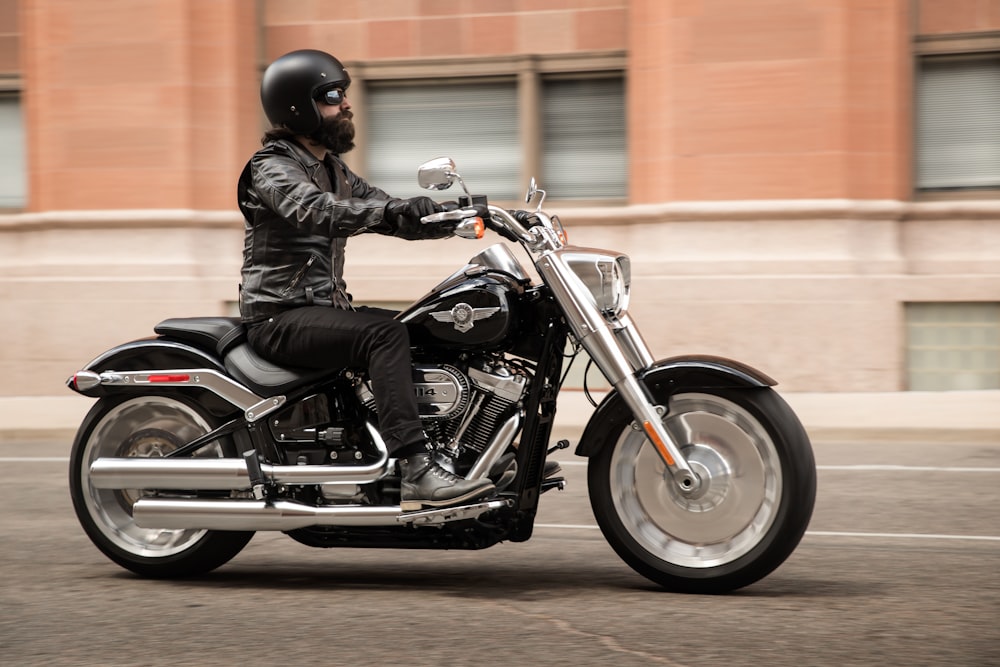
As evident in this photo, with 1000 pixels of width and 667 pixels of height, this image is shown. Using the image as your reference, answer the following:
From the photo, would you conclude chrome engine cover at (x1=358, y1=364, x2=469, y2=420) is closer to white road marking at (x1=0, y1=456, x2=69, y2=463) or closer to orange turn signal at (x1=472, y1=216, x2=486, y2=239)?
orange turn signal at (x1=472, y1=216, x2=486, y2=239)

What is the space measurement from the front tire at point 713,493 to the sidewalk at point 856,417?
564 cm

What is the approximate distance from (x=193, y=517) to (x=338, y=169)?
152cm

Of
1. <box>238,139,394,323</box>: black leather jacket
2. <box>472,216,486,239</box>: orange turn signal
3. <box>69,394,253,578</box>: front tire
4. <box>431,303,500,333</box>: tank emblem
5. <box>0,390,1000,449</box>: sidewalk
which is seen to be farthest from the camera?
<box>0,390,1000,449</box>: sidewalk

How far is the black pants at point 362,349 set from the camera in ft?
17.2

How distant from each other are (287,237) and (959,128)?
405 inches

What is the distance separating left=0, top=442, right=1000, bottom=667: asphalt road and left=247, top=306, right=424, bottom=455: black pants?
682 millimetres

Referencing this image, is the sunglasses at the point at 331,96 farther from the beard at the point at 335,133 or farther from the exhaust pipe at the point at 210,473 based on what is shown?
the exhaust pipe at the point at 210,473

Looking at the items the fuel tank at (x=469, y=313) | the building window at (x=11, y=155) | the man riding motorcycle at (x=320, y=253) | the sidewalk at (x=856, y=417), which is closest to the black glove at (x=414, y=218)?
the man riding motorcycle at (x=320, y=253)

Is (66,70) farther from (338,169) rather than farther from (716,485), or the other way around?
(716,485)

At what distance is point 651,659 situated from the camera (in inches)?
171

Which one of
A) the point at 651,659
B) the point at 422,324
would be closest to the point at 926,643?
the point at 651,659

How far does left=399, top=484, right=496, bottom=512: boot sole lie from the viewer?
519 centimetres

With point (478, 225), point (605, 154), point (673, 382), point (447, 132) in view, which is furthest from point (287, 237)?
point (447, 132)

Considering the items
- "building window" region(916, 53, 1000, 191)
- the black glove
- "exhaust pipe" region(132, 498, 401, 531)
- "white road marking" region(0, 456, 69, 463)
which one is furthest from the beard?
"building window" region(916, 53, 1000, 191)
